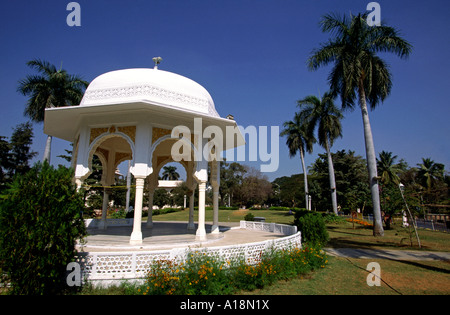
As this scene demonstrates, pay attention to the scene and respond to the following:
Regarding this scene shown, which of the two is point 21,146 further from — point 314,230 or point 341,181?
point 341,181

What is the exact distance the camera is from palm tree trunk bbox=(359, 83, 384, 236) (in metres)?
14.0

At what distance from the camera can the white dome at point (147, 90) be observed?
8.24 m

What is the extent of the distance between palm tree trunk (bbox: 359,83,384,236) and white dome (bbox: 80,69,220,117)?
1043 centimetres

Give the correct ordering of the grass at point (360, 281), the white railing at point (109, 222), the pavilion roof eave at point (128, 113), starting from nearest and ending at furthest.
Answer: the grass at point (360, 281), the pavilion roof eave at point (128, 113), the white railing at point (109, 222)

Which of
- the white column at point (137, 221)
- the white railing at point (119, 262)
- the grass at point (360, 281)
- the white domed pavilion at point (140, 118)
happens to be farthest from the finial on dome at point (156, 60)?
the grass at point (360, 281)

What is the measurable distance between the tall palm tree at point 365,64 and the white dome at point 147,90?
10457 mm

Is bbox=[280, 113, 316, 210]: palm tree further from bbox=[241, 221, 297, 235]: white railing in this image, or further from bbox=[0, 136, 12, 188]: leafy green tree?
bbox=[0, 136, 12, 188]: leafy green tree

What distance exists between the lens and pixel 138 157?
8070mm

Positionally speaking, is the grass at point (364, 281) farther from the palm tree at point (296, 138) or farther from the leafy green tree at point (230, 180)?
the leafy green tree at point (230, 180)

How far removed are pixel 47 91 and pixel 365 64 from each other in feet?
71.2

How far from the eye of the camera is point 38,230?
4.36m

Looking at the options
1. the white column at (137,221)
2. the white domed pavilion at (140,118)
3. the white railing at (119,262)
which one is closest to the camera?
the white railing at (119,262)
